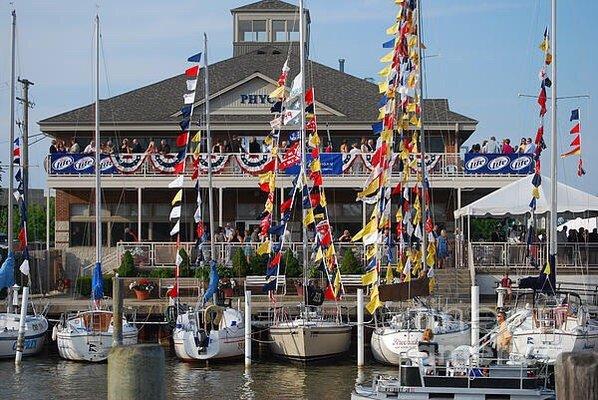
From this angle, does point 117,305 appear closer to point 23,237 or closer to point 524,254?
point 23,237

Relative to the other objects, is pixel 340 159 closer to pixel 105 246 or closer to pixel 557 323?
pixel 105 246

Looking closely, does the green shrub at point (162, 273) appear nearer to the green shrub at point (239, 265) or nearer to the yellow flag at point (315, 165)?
the green shrub at point (239, 265)

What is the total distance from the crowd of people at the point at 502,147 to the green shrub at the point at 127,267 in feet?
43.8

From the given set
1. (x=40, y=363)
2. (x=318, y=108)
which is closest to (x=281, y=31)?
(x=318, y=108)

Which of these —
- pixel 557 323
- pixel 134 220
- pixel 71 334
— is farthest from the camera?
pixel 134 220

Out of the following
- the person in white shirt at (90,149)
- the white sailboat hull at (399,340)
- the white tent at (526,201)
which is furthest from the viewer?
the person in white shirt at (90,149)

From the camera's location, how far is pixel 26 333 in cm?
2920

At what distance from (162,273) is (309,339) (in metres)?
9.15

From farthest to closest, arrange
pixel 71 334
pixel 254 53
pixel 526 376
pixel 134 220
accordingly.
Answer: pixel 254 53 < pixel 134 220 < pixel 71 334 < pixel 526 376

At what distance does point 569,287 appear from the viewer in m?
33.2

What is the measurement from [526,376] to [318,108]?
25089 millimetres

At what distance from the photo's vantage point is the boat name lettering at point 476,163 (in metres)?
39.3

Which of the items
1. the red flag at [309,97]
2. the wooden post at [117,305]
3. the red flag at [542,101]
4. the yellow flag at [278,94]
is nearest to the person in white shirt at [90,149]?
the yellow flag at [278,94]

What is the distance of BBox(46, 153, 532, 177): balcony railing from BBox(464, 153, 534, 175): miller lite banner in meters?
0.15
